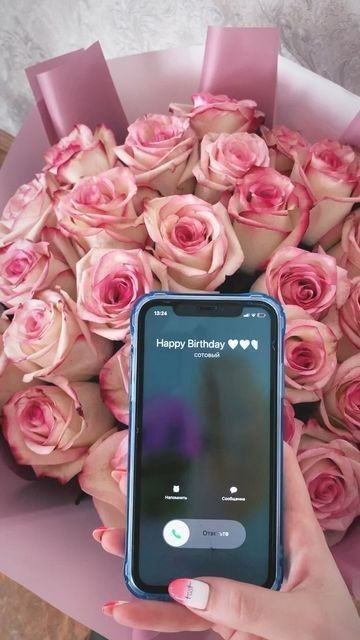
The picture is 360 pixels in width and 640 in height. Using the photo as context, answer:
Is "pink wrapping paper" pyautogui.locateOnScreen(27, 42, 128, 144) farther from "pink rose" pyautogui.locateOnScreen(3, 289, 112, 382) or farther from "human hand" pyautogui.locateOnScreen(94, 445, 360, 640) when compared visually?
"human hand" pyautogui.locateOnScreen(94, 445, 360, 640)

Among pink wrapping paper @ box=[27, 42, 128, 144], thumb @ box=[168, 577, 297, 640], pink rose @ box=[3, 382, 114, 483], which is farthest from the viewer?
pink wrapping paper @ box=[27, 42, 128, 144]

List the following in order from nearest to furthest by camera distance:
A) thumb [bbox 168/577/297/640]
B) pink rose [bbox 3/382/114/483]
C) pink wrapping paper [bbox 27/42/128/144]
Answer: thumb [bbox 168/577/297/640] → pink rose [bbox 3/382/114/483] → pink wrapping paper [bbox 27/42/128/144]

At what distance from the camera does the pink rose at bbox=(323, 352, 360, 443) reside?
17.4 inches

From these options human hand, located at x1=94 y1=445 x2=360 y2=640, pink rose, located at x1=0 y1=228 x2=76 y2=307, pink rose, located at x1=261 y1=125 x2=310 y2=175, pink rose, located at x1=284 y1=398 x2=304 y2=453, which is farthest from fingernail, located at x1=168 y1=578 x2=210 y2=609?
pink rose, located at x1=261 y1=125 x2=310 y2=175

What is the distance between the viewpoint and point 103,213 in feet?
1.54

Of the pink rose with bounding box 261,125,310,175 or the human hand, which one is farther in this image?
the pink rose with bounding box 261,125,310,175

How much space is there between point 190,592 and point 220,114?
1.18 feet

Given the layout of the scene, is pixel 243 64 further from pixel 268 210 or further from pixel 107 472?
pixel 107 472

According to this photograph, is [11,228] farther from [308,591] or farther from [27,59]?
[27,59]

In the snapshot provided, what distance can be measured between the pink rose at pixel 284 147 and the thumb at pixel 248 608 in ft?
1.06

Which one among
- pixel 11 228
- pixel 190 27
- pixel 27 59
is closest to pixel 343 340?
pixel 11 228

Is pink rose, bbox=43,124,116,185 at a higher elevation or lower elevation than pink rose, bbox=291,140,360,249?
higher

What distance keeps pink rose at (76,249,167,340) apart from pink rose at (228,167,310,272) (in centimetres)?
8

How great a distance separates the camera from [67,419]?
17.7 inches
